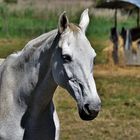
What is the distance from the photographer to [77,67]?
4633mm

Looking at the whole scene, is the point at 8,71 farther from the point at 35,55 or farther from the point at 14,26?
the point at 14,26

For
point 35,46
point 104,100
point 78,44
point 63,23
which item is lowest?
point 104,100

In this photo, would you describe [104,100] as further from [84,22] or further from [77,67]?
[77,67]

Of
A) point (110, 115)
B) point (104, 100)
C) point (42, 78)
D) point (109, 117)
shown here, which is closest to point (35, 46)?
point (42, 78)

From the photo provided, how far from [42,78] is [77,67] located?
54 centimetres

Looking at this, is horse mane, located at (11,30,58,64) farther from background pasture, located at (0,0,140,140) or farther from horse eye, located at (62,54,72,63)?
background pasture, located at (0,0,140,140)

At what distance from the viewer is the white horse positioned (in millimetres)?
4652

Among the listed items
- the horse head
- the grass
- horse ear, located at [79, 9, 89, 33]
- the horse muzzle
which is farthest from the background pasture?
the horse muzzle

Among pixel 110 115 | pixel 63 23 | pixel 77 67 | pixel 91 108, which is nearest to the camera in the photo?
pixel 91 108

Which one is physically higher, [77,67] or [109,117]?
[77,67]

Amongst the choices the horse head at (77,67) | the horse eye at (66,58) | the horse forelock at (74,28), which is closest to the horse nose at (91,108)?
the horse head at (77,67)

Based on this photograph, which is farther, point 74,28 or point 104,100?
point 104,100

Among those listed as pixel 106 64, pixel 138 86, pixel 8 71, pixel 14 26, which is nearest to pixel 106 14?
pixel 14 26

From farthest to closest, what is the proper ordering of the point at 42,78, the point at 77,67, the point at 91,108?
the point at 42,78 → the point at 77,67 → the point at 91,108
